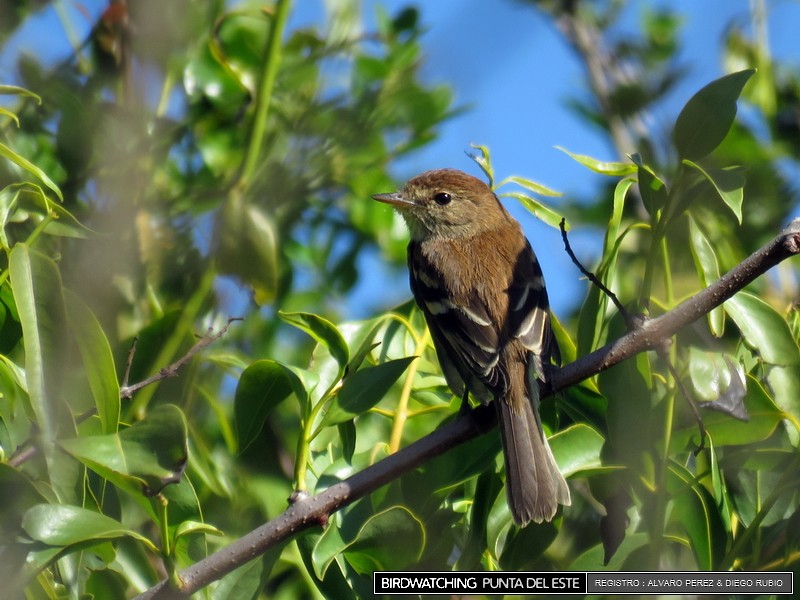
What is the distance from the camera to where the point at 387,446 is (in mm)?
3156

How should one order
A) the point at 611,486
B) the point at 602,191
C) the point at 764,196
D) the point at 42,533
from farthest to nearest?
1. the point at 602,191
2. the point at 764,196
3. the point at 611,486
4. the point at 42,533

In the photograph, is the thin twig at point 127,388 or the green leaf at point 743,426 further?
the green leaf at point 743,426

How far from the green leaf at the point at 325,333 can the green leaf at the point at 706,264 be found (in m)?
1.10

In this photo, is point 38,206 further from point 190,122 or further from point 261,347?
point 261,347

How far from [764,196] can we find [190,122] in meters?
2.92

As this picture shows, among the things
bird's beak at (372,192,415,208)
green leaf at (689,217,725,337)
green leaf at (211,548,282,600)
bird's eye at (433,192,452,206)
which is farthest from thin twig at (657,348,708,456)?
bird's eye at (433,192,452,206)

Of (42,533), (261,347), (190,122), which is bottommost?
(42,533)

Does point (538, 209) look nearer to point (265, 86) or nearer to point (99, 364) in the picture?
point (265, 86)

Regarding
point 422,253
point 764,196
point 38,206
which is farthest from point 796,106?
point 38,206

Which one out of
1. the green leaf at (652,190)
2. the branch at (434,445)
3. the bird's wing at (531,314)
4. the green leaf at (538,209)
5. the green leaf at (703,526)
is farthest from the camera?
the bird's wing at (531,314)

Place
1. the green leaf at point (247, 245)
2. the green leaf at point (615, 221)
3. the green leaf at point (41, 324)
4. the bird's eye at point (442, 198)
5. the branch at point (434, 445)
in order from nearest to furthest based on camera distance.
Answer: the green leaf at point (41, 324) < the branch at point (434, 445) < the green leaf at point (615, 221) < the green leaf at point (247, 245) < the bird's eye at point (442, 198)

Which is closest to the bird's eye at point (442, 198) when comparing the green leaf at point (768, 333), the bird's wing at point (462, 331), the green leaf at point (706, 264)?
the bird's wing at point (462, 331)

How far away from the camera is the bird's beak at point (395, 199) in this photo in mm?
4793

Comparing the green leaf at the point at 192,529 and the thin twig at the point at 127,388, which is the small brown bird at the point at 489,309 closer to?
the green leaf at the point at 192,529
